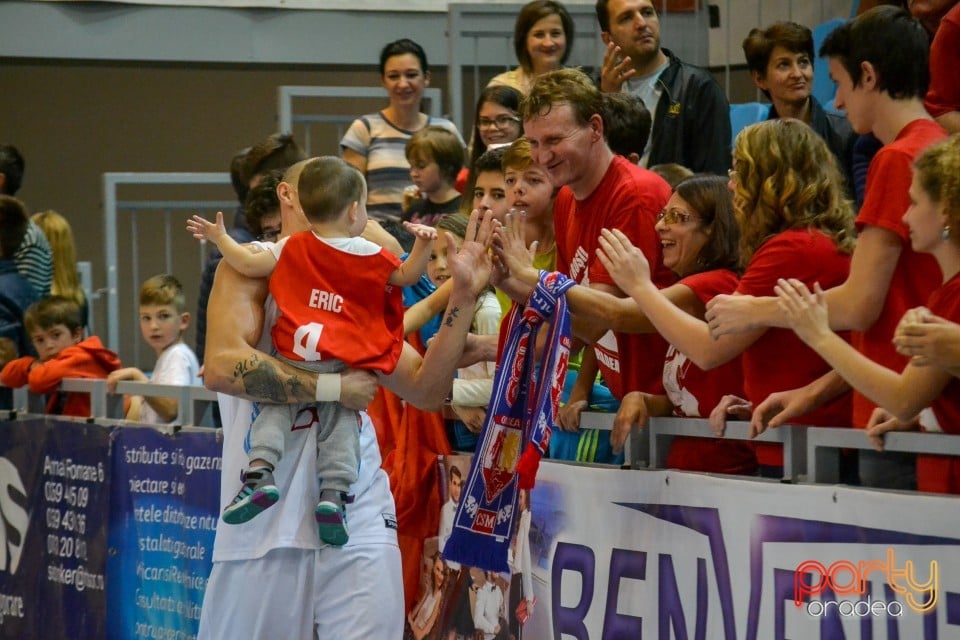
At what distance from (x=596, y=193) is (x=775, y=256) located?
0.97m

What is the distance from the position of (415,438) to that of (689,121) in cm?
206

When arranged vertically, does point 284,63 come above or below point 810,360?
above

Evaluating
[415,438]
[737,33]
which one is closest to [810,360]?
[415,438]

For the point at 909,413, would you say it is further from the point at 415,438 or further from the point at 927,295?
the point at 415,438

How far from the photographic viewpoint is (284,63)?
12.3 metres

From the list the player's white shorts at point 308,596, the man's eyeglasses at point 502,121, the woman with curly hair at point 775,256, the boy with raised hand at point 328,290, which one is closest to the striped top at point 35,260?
the man's eyeglasses at point 502,121

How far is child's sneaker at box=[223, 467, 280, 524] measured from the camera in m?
4.27

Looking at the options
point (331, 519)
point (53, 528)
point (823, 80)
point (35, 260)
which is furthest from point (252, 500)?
point (823, 80)

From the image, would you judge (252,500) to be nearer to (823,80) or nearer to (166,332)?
(166,332)

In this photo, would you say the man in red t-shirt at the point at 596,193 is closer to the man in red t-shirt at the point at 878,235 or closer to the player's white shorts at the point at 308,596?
the man in red t-shirt at the point at 878,235

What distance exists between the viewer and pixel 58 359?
7793 mm

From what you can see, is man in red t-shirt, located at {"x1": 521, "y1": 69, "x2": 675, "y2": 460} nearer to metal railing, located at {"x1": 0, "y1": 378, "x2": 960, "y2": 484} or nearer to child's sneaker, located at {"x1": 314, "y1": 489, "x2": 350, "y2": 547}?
metal railing, located at {"x1": 0, "y1": 378, "x2": 960, "y2": 484}

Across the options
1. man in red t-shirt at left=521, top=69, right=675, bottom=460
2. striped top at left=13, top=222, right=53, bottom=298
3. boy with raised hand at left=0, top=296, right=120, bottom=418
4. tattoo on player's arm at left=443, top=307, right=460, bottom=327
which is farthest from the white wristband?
striped top at left=13, top=222, right=53, bottom=298

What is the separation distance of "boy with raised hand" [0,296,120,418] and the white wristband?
3631 millimetres
